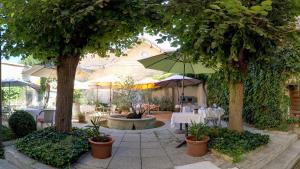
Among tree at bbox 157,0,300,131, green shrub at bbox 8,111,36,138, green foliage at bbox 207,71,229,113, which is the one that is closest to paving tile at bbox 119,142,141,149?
tree at bbox 157,0,300,131

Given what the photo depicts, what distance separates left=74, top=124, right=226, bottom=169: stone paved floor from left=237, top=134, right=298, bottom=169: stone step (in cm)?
62

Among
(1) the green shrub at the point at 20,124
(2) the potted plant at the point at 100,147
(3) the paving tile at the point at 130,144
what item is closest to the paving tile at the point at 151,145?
(3) the paving tile at the point at 130,144

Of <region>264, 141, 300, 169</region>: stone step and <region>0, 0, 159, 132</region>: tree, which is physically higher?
<region>0, 0, 159, 132</region>: tree

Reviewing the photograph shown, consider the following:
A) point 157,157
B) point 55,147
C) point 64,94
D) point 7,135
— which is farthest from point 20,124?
point 157,157

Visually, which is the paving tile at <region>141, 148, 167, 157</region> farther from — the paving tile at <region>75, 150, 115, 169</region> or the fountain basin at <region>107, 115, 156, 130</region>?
the fountain basin at <region>107, 115, 156, 130</region>

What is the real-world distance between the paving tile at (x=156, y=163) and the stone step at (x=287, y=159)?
236cm

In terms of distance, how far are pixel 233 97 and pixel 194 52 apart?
5.67 feet

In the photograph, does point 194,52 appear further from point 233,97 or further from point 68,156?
point 68,156

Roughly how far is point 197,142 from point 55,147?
3.39 meters

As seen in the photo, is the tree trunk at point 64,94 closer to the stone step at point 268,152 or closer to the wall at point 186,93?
the stone step at point 268,152

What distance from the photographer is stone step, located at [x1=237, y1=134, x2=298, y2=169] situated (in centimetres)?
637

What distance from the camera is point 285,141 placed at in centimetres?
866

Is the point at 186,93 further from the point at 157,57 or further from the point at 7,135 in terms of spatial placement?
the point at 7,135

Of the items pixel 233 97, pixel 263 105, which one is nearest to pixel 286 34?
pixel 233 97
